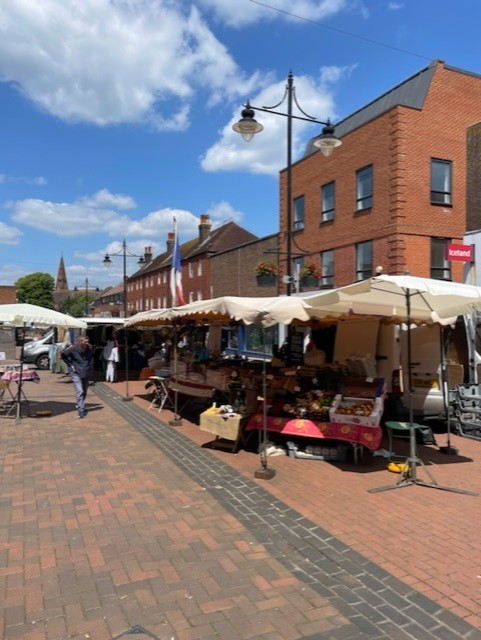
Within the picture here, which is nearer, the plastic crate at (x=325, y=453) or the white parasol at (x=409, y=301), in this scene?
the white parasol at (x=409, y=301)

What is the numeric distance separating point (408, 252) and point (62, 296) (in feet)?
374

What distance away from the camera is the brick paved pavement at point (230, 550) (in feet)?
10.2

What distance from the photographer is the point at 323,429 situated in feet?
22.5

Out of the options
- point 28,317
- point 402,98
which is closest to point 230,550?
point 28,317

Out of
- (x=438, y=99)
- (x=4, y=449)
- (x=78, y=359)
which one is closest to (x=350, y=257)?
(x=438, y=99)

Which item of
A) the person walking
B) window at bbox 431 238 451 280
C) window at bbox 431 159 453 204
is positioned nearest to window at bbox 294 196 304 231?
window at bbox 431 159 453 204

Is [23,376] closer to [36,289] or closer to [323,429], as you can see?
[323,429]

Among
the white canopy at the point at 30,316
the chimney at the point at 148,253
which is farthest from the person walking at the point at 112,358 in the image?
the chimney at the point at 148,253

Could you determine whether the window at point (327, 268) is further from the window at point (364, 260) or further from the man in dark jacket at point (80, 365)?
the man in dark jacket at point (80, 365)

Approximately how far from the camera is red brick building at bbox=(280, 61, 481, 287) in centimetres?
1766

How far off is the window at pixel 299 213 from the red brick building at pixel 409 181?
8.57ft

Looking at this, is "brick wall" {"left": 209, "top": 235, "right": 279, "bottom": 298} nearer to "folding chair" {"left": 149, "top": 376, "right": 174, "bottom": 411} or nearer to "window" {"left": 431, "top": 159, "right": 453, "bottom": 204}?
"window" {"left": 431, "top": 159, "right": 453, "bottom": 204}

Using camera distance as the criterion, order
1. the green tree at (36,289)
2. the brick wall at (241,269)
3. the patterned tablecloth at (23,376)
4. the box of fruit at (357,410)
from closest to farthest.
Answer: the box of fruit at (357,410), the patterned tablecloth at (23,376), the brick wall at (241,269), the green tree at (36,289)

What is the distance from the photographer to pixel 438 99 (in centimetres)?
1852
